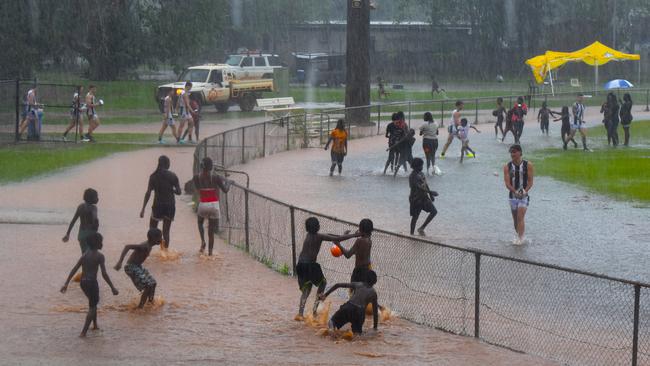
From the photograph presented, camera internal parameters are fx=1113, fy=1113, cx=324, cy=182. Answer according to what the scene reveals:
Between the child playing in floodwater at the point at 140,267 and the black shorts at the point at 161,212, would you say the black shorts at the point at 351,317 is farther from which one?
the black shorts at the point at 161,212

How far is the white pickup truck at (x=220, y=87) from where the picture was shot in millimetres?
47938

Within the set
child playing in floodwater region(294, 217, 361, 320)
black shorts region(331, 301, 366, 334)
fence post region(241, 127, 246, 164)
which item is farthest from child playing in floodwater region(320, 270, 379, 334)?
fence post region(241, 127, 246, 164)

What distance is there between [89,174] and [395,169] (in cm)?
760

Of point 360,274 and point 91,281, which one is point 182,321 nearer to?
point 91,281

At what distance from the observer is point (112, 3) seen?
49.8 metres

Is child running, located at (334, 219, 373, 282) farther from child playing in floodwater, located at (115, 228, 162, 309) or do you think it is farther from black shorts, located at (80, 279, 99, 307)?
black shorts, located at (80, 279, 99, 307)

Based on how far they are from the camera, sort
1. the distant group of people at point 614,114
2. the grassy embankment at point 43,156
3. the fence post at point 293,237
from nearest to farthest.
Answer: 1. the fence post at point 293,237
2. the grassy embankment at point 43,156
3. the distant group of people at point 614,114

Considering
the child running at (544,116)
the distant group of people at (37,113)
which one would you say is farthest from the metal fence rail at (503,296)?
the child running at (544,116)

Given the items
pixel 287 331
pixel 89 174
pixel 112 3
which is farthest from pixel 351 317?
pixel 112 3

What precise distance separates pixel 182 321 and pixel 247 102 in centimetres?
3841

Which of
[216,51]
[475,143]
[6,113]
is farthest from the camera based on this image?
[216,51]

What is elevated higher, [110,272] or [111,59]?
[111,59]

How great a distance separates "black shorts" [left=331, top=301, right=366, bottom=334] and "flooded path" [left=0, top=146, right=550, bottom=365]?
0.51 ft

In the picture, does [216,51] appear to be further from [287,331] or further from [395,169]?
[287,331]
